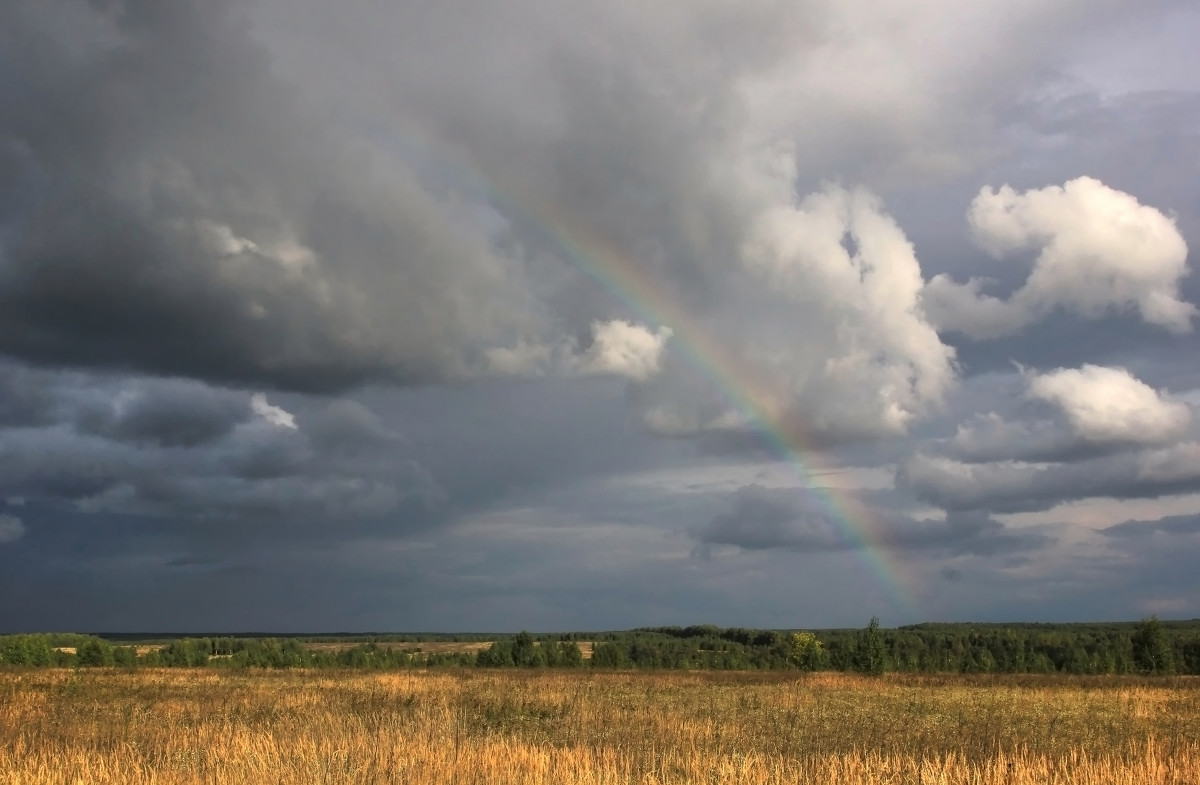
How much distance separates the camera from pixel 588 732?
19.8 meters

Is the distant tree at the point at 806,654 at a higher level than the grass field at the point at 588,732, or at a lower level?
lower

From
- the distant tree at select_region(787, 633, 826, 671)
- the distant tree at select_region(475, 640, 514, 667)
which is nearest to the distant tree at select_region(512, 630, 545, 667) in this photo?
the distant tree at select_region(475, 640, 514, 667)

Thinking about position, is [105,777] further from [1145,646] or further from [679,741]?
[1145,646]

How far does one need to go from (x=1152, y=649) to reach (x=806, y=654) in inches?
1123

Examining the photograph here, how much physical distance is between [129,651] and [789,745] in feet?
270

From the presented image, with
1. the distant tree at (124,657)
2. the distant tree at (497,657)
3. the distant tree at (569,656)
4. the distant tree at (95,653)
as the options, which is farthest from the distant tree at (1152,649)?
the distant tree at (95,653)

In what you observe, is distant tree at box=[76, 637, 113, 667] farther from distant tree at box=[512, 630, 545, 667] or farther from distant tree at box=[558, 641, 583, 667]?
distant tree at box=[558, 641, 583, 667]

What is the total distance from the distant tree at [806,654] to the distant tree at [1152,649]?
25751 mm

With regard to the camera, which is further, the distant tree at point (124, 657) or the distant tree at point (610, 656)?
the distant tree at point (610, 656)

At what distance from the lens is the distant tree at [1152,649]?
240 ft

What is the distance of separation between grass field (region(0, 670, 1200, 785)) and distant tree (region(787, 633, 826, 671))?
3526 centimetres

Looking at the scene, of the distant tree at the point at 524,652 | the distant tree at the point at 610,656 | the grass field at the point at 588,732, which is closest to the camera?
the grass field at the point at 588,732

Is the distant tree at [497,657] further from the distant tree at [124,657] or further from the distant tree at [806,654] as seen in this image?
the distant tree at [124,657]

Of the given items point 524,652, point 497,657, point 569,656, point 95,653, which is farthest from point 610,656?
point 95,653
